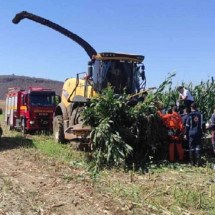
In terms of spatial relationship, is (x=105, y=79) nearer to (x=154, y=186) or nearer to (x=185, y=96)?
(x=185, y=96)

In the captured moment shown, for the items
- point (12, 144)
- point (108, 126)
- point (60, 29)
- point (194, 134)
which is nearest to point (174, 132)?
point (194, 134)

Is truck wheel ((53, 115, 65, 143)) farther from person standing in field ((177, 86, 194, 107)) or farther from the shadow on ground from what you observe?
person standing in field ((177, 86, 194, 107))

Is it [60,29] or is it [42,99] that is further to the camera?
[42,99]

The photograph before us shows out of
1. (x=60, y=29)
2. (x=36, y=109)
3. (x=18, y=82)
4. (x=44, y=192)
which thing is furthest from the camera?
(x=18, y=82)

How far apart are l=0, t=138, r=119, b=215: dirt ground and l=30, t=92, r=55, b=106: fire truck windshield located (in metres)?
9.45

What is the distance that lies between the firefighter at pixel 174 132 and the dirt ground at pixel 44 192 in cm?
271

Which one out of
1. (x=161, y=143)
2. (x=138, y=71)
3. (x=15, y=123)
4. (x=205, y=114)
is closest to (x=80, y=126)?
(x=161, y=143)

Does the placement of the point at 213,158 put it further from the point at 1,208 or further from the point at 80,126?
the point at 1,208

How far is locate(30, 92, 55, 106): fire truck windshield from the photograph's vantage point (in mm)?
21125

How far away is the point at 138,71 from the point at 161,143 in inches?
115

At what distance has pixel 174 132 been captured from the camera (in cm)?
1163

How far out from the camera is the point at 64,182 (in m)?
9.09

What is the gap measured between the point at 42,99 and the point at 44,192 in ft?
43.5

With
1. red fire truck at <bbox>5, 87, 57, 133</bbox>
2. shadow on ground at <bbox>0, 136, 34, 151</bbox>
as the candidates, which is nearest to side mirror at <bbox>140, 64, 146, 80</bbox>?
shadow on ground at <bbox>0, 136, 34, 151</bbox>
